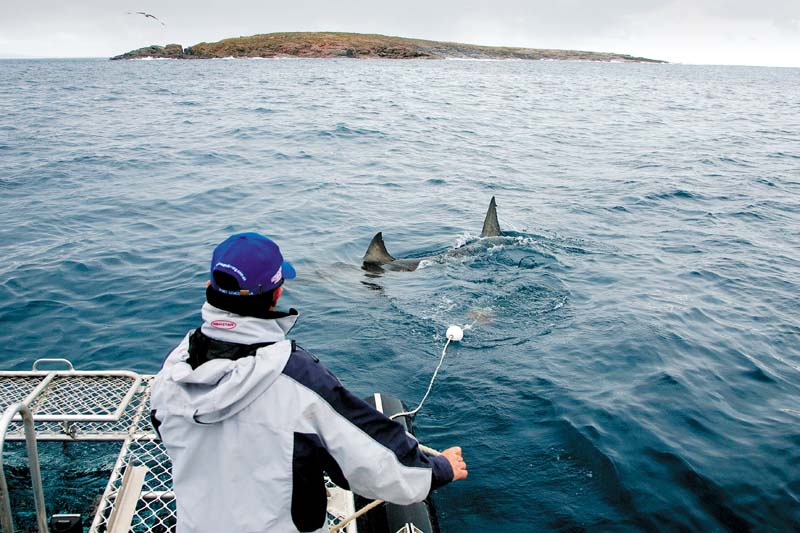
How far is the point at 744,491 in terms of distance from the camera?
5.91 metres

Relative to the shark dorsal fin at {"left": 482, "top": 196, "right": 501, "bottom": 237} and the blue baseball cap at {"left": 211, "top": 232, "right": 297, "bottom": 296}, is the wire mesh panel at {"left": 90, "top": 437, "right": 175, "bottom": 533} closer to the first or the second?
the blue baseball cap at {"left": 211, "top": 232, "right": 297, "bottom": 296}

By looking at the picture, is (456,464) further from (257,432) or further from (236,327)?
(236,327)

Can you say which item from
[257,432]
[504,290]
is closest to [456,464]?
[257,432]

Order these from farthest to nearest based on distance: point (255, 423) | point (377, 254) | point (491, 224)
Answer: point (491, 224)
point (377, 254)
point (255, 423)

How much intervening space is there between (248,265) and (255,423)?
2.25ft

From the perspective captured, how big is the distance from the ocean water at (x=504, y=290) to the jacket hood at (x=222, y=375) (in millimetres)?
3351

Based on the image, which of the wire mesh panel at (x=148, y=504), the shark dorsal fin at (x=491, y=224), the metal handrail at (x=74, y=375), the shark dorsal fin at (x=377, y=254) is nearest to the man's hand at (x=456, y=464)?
the wire mesh panel at (x=148, y=504)

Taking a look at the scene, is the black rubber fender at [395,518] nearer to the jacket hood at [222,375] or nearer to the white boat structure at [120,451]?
the white boat structure at [120,451]

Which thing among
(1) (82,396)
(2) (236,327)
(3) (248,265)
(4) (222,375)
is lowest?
(1) (82,396)

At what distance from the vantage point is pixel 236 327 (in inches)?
107

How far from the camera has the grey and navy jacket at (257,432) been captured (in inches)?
→ 101

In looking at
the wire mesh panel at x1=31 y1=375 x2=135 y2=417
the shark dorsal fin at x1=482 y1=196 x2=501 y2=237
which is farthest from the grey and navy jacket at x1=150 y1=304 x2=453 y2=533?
the shark dorsal fin at x1=482 y1=196 x2=501 y2=237

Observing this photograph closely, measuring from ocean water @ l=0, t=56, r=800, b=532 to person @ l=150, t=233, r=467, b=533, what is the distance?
302 centimetres

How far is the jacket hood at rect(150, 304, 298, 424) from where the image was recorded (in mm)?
2512
